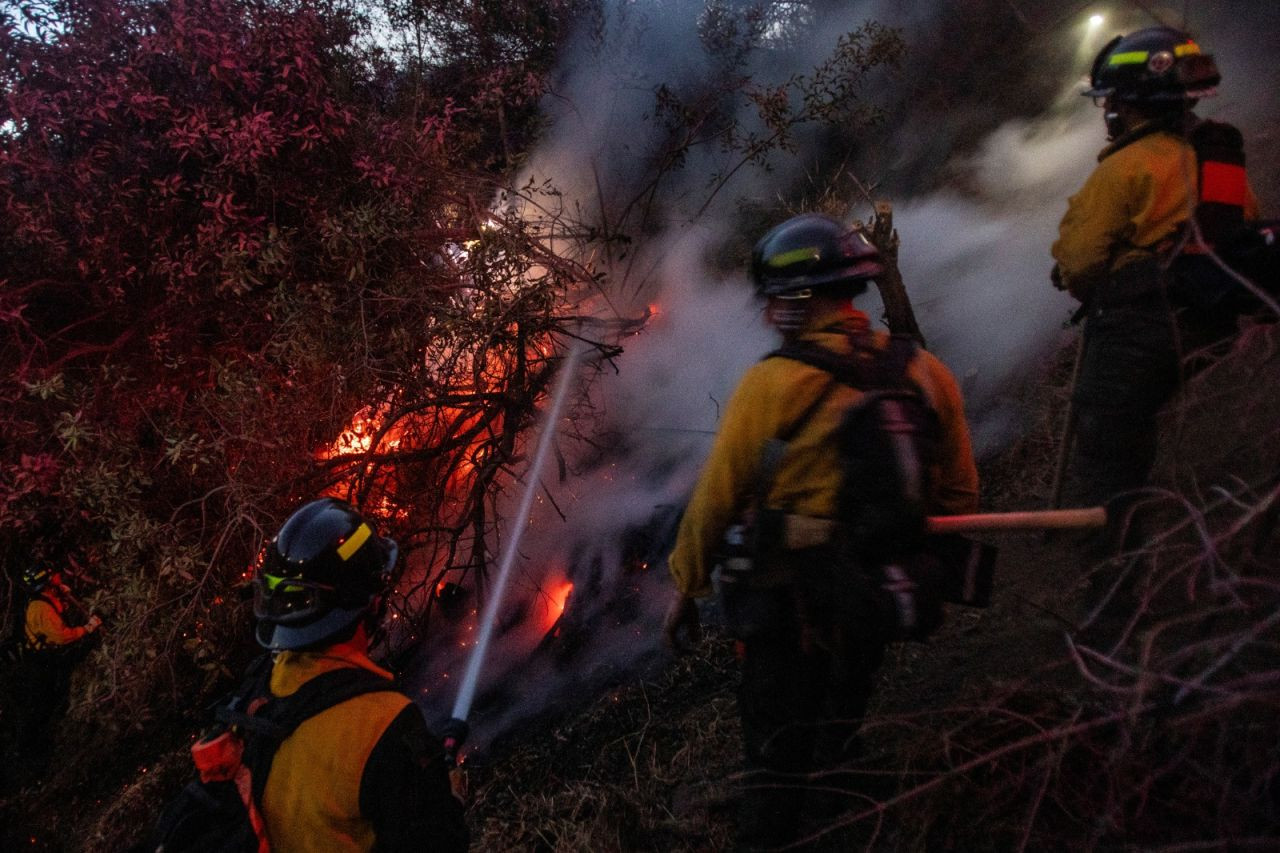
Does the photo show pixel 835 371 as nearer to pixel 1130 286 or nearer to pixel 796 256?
pixel 796 256

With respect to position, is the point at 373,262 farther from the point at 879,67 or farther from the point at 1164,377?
the point at 879,67

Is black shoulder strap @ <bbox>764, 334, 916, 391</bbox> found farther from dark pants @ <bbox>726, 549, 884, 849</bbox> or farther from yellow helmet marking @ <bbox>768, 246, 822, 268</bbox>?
dark pants @ <bbox>726, 549, 884, 849</bbox>

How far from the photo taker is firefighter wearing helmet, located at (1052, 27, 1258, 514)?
2.77 metres

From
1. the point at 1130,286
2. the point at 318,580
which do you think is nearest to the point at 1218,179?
the point at 1130,286

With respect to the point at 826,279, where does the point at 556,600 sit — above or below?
below

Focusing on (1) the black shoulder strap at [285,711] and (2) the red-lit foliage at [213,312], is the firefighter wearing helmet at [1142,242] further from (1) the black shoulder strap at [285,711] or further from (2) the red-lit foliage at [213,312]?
(2) the red-lit foliage at [213,312]

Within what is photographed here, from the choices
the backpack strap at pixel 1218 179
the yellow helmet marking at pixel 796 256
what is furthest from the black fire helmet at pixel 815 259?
the backpack strap at pixel 1218 179

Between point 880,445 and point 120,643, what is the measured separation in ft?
18.2

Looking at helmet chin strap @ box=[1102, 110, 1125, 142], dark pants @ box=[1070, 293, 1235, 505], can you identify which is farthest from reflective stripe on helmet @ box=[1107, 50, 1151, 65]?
dark pants @ box=[1070, 293, 1235, 505]

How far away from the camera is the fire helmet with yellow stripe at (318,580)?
7.50 feet

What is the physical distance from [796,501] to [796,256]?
0.76 meters

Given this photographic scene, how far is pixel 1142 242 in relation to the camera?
2932 mm

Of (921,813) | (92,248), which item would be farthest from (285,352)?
(921,813)

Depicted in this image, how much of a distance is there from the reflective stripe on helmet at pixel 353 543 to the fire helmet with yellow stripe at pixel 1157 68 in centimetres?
329
